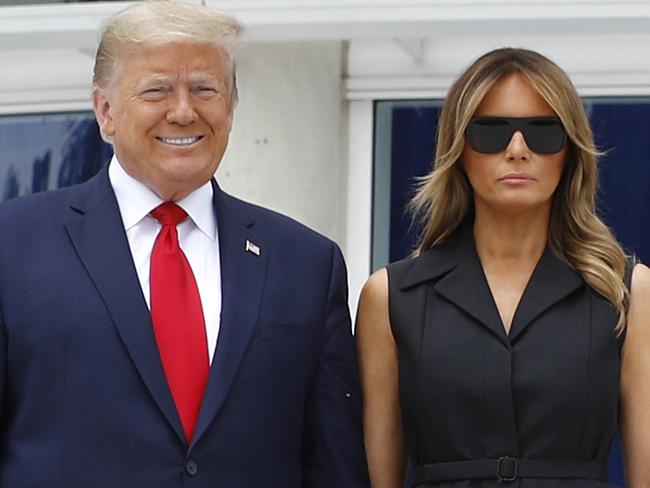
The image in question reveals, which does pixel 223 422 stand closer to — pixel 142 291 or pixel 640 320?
pixel 142 291

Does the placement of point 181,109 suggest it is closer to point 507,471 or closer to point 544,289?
point 544,289

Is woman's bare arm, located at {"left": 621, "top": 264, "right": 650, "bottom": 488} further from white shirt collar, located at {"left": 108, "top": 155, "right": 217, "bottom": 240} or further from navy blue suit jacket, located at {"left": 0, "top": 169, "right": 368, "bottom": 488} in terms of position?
white shirt collar, located at {"left": 108, "top": 155, "right": 217, "bottom": 240}

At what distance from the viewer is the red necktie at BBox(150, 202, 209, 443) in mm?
3623

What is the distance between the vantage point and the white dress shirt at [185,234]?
12.2ft

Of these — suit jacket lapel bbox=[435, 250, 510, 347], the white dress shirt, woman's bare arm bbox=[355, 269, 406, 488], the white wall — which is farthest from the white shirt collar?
the white wall

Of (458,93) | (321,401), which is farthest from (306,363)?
(458,93)

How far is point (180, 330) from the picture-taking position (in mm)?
3635

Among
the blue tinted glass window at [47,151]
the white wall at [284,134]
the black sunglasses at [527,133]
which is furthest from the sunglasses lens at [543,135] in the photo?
the blue tinted glass window at [47,151]

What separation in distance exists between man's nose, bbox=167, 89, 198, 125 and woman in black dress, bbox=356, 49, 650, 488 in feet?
1.99

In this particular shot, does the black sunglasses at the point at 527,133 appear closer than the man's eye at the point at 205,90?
No

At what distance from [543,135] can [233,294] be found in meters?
0.74

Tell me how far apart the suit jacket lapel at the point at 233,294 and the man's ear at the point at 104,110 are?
27 cm

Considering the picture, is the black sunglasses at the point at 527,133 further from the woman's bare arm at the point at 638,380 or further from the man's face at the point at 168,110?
the man's face at the point at 168,110

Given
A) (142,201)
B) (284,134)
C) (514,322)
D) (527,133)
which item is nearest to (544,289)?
(514,322)
